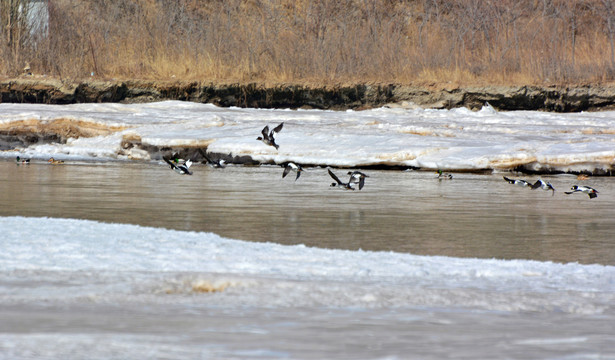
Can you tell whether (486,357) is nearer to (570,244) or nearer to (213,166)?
(570,244)

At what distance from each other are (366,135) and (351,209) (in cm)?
547

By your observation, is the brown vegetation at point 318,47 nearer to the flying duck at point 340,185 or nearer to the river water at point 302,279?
the flying duck at point 340,185

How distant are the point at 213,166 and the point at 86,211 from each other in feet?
19.2

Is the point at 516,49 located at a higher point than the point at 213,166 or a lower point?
higher

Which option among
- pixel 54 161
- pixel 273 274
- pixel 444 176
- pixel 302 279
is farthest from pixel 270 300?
pixel 54 161

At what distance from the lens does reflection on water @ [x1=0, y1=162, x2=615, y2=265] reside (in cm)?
598

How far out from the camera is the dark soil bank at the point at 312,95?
18266mm

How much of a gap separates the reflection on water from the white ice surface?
0.45 metres

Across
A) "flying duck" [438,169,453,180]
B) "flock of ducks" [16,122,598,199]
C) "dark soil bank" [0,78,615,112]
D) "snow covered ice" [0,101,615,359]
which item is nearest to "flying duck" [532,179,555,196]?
"flock of ducks" [16,122,598,199]

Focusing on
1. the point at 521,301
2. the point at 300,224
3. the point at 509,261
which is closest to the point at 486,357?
the point at 521,301

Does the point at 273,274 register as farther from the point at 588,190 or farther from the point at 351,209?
the point at 588,190

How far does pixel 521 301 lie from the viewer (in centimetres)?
402

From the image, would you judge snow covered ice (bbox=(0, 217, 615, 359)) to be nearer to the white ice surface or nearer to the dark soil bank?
the white ice surface

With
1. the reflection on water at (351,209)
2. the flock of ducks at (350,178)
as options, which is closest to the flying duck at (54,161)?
the flock of ducks at (350,178)
